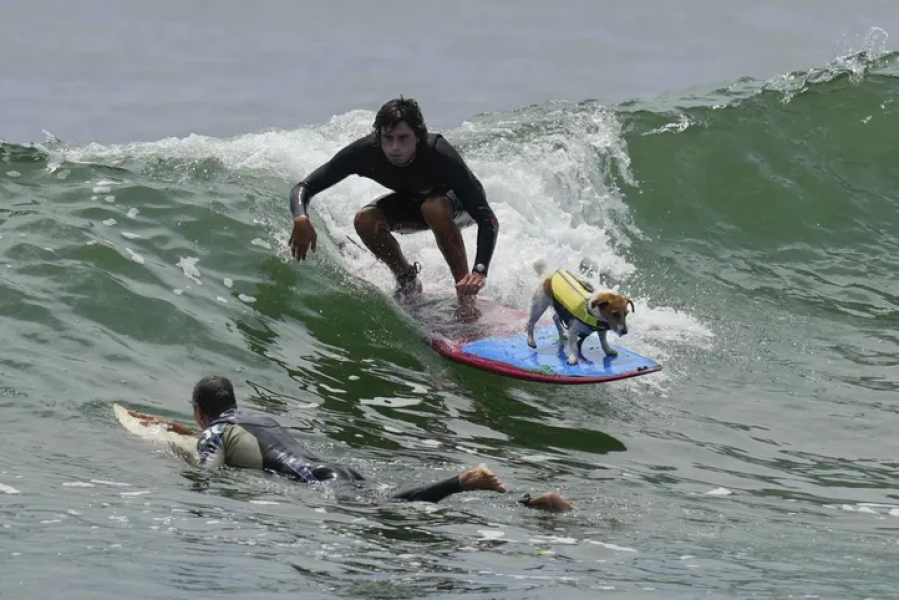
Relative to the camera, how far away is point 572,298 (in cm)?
920

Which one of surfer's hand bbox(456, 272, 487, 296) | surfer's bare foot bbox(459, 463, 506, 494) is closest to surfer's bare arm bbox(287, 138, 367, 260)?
surfer's hand bbox(456, 272, 487, 296)

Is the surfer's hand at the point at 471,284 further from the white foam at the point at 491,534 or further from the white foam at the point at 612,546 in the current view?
the white foam at the point at 612,546

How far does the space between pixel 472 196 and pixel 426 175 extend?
367 millimetres

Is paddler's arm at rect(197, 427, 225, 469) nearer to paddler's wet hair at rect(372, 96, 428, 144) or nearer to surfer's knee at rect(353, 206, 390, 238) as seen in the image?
paddler's wet hair at rect(372, 96, 428, 144)

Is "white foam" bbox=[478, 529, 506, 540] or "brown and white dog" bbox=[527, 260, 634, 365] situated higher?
"brown and white dog" bbox=[527, 260, 634, 365]

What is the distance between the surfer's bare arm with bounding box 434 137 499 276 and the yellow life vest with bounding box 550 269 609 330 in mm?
582

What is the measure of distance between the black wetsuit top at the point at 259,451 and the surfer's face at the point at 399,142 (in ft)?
8.85

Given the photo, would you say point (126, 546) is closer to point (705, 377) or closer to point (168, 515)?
point (168, 515)

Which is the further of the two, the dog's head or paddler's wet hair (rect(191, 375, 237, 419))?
the dog's head

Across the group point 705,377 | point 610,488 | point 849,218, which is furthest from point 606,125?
point 610,488

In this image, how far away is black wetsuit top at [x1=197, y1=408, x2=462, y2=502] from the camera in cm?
728

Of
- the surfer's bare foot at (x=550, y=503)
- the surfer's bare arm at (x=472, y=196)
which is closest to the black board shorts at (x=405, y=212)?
the surfer's bare arm at (x=472, y=196)

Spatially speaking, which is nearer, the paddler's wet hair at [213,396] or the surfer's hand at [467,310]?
the paddler's wet hair at [213,396]

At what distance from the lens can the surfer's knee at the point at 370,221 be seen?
10.3 m
